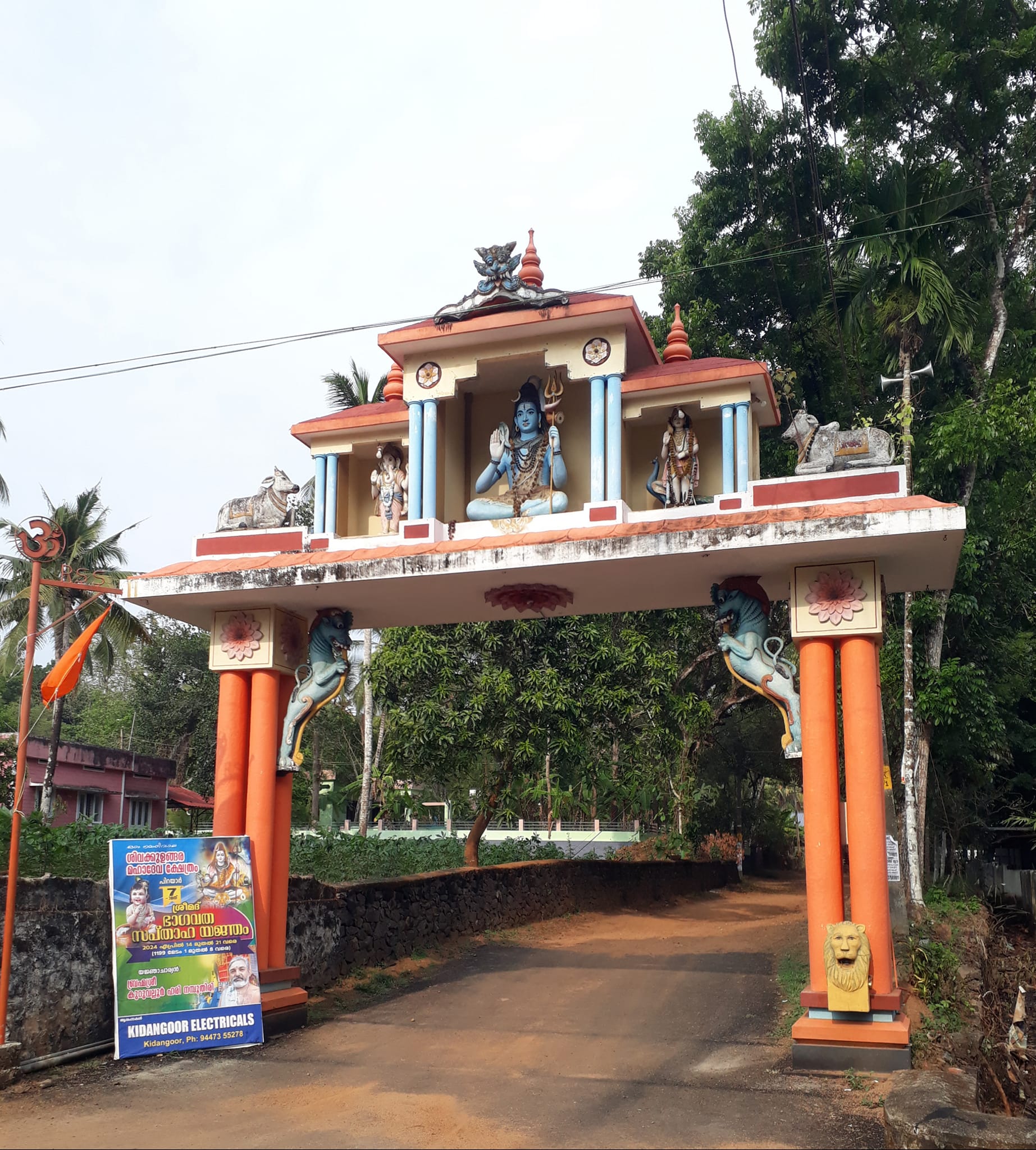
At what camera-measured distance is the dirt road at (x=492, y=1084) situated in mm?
6902

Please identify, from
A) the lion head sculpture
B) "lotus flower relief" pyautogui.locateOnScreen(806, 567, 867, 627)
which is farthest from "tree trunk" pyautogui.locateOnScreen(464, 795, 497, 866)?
the lion head sculpture

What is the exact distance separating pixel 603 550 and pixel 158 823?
1075 inches

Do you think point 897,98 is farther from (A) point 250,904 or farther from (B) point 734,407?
(A) point 250,904

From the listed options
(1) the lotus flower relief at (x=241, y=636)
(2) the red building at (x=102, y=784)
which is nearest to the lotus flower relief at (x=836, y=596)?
(1) the lotus flower relief at (x=241, y=636)

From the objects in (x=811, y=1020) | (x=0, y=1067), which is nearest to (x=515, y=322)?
(x=811, y=1020)

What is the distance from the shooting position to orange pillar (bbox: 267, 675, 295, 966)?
34.0 ft

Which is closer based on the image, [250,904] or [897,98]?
[250,904]

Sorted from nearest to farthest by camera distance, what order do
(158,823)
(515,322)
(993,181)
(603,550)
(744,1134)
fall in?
1. (744,1134)
2. (603,550)
3. (515,322)
4. (993,181)
5. (158,823)

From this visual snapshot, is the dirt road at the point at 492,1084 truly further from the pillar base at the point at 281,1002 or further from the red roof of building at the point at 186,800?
the red roof of building at the point at 186,800

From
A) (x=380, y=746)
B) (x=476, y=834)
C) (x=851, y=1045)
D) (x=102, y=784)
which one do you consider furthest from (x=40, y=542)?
(x=102, y=784)

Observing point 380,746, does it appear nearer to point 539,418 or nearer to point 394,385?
point 394,385

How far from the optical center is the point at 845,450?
9.54m

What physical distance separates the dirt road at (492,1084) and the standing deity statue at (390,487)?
16.7 ft

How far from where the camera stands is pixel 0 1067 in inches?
304
